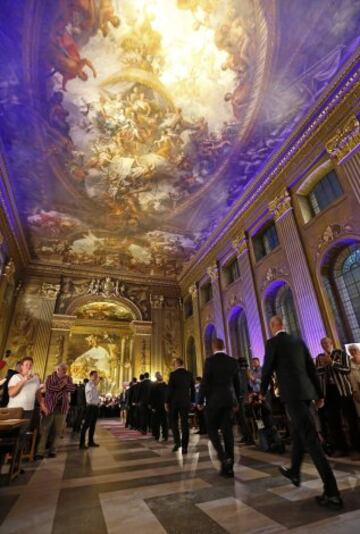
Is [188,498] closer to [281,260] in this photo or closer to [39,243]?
[281,260]

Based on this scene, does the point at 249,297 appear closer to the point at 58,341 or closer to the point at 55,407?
the point at 55,407

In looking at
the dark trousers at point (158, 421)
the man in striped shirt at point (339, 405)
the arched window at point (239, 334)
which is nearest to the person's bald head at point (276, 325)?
the man in striped shirt at point (339, 405)

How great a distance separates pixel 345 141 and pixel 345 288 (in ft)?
13.4

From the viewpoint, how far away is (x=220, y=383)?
319cm

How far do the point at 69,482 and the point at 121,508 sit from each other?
1.16 m

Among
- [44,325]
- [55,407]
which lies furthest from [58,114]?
[44,325]

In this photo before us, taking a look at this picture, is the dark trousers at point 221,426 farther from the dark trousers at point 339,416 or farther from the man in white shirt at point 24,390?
the man in white shirt at point 24,390

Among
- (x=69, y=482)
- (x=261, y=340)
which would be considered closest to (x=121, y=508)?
(x=69, y=482)

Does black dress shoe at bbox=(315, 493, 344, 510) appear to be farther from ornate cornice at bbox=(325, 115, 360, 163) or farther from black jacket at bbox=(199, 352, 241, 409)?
ornate cornice at bbox=(325, 115, 360, 163)

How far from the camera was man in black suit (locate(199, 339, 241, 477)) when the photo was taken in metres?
3.03

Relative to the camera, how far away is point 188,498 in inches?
88.6

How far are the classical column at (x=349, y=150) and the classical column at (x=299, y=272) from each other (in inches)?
80.3

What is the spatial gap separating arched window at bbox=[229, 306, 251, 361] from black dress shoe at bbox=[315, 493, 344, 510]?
10.3m

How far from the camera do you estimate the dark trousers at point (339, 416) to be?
3.73 metres
